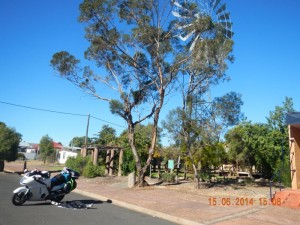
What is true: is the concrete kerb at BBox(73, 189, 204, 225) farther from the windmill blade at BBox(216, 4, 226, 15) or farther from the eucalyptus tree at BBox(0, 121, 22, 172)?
the eucalyptus tree at BBox(0, 121, 22, 172)

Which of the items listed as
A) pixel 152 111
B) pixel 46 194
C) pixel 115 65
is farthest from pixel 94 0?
pixel 46 194

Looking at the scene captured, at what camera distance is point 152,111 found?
19.6m

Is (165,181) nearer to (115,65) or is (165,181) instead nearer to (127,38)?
(115,65)

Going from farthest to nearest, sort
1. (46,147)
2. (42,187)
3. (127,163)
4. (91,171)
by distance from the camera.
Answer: (46,147)
(127,163)
(91,171)
(42,187)

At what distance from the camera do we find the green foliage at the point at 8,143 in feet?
95.5

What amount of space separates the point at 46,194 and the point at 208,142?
10.6 meters

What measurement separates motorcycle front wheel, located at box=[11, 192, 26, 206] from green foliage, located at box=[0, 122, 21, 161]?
21737 mm

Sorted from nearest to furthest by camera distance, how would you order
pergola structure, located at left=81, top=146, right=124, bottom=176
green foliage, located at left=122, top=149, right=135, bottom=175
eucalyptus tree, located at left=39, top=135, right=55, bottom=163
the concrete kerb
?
the concrete kerb < green foliage, located at left=122, top=149, right=135, bottom=175 < pergola structure, located at left=81, top=146, right=124, bottom=176 < eucalyptus tree, located at left=39, top=135, right=55, bottom=163

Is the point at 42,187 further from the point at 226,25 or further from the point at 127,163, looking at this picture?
the point at 226,25

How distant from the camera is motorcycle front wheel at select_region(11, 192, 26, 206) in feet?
31.3

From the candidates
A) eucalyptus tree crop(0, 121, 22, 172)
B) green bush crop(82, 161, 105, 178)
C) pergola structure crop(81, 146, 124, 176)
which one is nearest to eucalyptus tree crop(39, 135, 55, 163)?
eucalyptus tree crop(0, 121, 22, 172)

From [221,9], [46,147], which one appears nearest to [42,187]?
[221,9]

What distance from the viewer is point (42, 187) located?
32.5 ft

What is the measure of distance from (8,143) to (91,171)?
10633 mm
